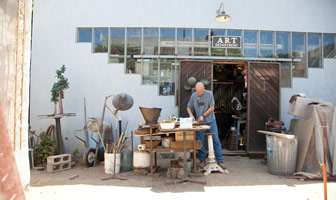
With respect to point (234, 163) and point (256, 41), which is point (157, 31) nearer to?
point (256, 41)

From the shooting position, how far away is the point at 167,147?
5473mm

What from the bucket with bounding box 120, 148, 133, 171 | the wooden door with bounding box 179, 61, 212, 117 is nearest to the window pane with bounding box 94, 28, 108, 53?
the wooden door with bounding box 179, 61, 212, 117

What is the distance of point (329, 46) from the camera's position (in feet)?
26.0

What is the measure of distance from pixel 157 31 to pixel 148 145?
146 inches

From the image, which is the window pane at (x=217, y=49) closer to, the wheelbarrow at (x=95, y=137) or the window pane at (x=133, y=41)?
the window pane at (x=133, y=41)

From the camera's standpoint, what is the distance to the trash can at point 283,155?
548 cm

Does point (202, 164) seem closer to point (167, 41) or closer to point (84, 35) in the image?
point (167, 41)

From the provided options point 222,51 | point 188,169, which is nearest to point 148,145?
point 188,169

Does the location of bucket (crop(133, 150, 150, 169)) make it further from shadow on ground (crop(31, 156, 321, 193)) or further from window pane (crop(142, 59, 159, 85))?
window pane (crop(142, 59, 159, 85))

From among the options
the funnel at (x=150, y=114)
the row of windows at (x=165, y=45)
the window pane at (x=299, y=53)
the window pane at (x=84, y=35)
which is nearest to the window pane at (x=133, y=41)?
the row of windows at (x=165, y=45)

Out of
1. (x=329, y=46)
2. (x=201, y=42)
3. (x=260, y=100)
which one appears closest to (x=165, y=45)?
(x=201, y=42)

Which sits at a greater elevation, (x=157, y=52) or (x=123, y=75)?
(x=157, y=52)

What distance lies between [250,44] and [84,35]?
4825 millimetres

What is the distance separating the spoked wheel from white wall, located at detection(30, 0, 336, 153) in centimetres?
129
